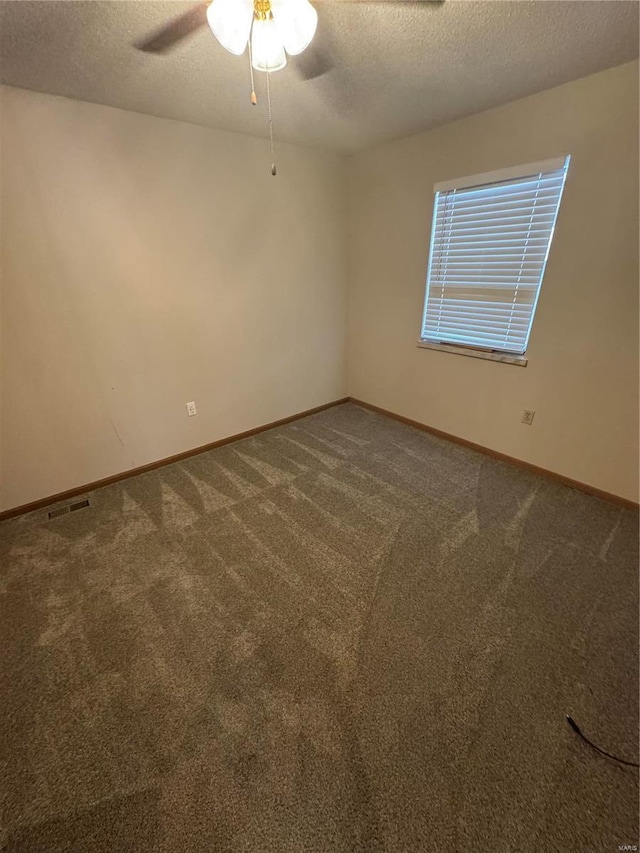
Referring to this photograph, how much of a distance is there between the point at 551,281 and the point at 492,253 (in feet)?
1.43

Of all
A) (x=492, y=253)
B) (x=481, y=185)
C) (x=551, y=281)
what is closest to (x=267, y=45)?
(x=481, y=185)

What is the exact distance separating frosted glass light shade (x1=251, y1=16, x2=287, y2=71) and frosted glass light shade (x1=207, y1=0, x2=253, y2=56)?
0.07 meters

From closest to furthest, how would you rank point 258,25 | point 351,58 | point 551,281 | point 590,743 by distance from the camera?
1. point 590,743
2. point 258,25
3. point 351,58
4. point 551,281

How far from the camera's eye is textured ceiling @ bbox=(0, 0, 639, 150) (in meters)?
1.23

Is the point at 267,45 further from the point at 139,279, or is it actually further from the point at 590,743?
the point at 590,743

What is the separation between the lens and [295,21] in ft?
3.71

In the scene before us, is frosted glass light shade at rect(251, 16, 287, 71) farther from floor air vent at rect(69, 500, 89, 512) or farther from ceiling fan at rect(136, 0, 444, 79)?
floor air vent at rect(69, 500, 89, 512)

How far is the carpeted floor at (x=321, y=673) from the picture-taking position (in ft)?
3.18

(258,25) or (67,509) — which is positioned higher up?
(258,25)

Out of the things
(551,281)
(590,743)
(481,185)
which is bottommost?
(590,743)

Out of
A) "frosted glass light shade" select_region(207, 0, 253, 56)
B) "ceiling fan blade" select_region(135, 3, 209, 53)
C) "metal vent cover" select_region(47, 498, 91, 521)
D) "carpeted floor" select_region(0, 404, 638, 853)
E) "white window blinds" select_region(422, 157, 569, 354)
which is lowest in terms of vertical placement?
"carpeted floor" select_region(0, 404, 638, 853)

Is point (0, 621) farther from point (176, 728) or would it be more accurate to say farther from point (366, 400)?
point (366, 400)

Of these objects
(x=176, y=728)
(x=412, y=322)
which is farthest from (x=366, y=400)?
(x=176, y=728)

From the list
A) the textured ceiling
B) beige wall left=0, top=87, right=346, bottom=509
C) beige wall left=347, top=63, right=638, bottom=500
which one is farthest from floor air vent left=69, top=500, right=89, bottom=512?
beige wall left=347, top=63, right=638, bottom=500
